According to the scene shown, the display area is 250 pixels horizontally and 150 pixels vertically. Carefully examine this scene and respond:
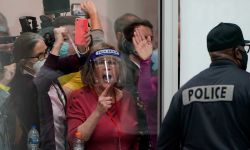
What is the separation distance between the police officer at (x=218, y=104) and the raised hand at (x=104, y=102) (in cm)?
55

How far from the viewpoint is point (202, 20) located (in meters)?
3.47

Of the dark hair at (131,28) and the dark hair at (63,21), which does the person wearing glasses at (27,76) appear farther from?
the dark hair at (131,28)

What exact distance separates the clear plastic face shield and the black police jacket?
0.62m

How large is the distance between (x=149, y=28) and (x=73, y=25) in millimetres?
500

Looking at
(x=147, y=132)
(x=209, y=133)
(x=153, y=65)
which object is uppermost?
(x=153, y=65)

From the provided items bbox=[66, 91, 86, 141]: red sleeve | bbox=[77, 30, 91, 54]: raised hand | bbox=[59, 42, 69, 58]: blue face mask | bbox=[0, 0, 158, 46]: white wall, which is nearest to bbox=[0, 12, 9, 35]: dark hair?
bbox=[0, 0, 158, 46]: white wall

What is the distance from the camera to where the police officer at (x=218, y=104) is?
2.73m

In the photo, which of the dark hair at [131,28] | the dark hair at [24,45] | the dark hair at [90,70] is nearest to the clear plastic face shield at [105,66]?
the dark hair at [90,70]

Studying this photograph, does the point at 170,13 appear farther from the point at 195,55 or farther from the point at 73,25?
the point at 73,25

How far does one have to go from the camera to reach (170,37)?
3486mm

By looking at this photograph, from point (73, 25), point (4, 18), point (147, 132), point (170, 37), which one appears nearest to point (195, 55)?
point (170, 37)

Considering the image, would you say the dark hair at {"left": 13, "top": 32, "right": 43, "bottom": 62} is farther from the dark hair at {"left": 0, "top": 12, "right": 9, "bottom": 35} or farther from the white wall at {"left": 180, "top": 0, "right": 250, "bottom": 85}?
the white wall at {"left": 180, "top": 0, "right": 250, "bottom": 85}

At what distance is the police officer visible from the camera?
2.73m

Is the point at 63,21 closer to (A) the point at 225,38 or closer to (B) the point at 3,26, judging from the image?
(B) the point at 3,26
